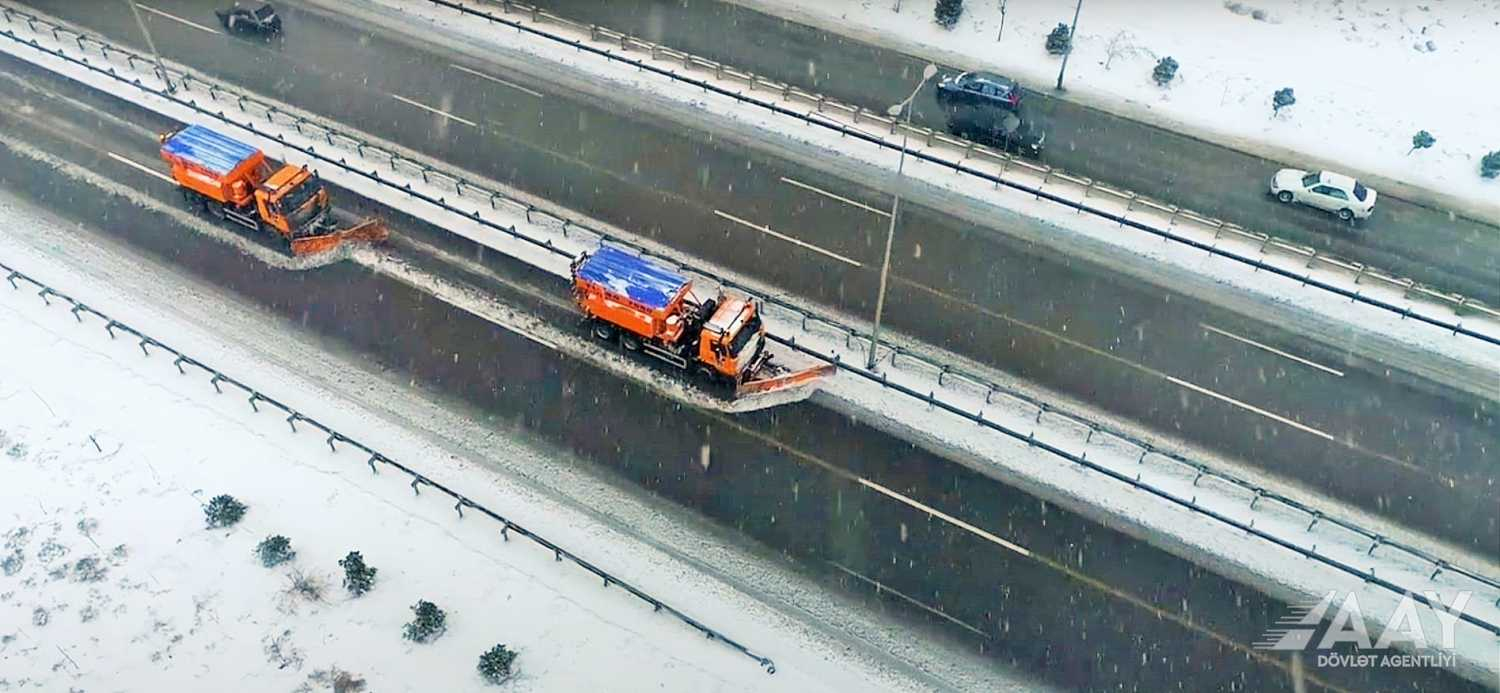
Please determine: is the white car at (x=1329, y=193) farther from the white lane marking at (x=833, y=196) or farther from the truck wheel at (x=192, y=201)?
the truck wheel at (x=192, y=201)

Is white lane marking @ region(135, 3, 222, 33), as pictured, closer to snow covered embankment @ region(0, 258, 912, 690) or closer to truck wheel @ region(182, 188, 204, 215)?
truck wheel @ region(182, 188, 204, 215)

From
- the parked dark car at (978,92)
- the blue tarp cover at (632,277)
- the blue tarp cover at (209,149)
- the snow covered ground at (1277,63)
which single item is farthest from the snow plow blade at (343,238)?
the parked dark car at (978,92)

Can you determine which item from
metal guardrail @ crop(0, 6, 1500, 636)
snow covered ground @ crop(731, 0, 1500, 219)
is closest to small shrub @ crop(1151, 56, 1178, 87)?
snow covered ground @ crop(731, 0, 1500, 219)

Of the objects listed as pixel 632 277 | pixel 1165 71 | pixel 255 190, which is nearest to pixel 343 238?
pixel 255 190

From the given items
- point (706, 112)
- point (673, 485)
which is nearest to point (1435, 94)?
point (706, 112)

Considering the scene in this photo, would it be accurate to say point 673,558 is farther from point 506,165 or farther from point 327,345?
point 506,165

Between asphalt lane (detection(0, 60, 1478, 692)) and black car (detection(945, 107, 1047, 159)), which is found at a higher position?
black car (detection(945, 107, 1047, 159))

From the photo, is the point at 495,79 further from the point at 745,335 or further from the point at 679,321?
the point at 745,335
